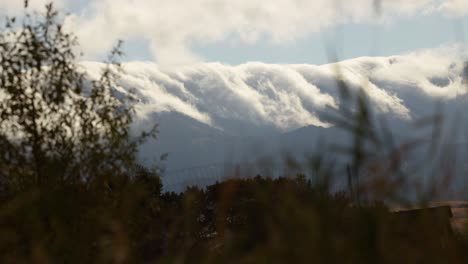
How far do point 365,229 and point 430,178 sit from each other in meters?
0.74

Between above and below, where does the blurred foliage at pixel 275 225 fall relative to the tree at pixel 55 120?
below

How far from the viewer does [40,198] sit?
4809 mm

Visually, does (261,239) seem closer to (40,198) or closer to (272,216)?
(272,216)

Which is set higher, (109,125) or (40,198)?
(109,125)

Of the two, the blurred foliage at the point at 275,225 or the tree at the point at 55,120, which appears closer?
the blurred foliage at the point at 275,225

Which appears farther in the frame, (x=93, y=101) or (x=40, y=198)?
(x=93, y=101)

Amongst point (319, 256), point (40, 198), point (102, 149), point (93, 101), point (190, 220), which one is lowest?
point (319, 256)

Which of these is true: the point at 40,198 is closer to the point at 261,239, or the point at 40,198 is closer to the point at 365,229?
the point at 261,239

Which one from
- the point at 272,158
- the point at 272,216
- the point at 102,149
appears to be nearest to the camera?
the point at 272,216

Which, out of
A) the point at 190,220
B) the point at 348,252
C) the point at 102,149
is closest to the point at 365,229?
the point at 348,252

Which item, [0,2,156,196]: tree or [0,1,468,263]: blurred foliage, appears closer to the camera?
[0,1,468,263]: blurred foliage

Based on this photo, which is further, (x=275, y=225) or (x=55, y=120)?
(x=55, y=120)

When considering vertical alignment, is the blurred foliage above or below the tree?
below

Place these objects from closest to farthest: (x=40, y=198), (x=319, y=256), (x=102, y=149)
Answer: (x=319, y=256)
(x=40, y=198)
(x=102, y=149)
